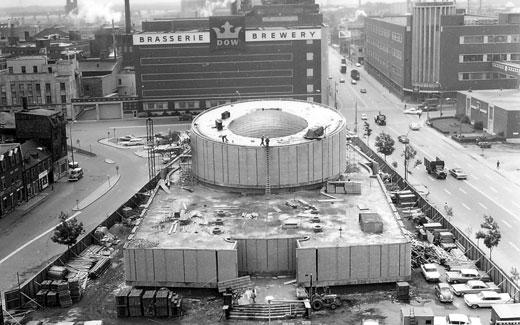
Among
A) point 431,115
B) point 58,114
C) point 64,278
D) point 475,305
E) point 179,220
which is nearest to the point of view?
point 475,305

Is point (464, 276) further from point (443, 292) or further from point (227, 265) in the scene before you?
point (227, 265)

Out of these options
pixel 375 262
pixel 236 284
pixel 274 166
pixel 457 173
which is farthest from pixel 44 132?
pixel 375 262

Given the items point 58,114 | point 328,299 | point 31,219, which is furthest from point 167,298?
point 58,114

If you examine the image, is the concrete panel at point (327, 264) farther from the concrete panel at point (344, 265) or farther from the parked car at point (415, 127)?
the parked car at point (415, 127)

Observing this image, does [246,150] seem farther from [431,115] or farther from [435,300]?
[431,115]

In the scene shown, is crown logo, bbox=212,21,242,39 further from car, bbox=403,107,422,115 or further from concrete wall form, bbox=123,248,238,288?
concrete wall form, bbox=123,248,238,288

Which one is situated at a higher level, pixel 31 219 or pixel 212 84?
pixel 212 84
